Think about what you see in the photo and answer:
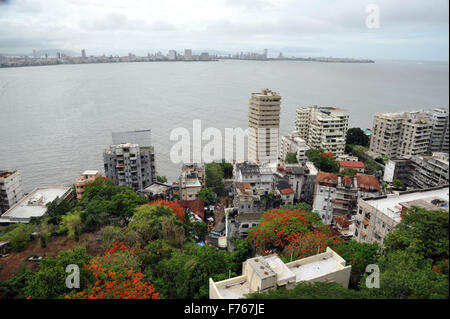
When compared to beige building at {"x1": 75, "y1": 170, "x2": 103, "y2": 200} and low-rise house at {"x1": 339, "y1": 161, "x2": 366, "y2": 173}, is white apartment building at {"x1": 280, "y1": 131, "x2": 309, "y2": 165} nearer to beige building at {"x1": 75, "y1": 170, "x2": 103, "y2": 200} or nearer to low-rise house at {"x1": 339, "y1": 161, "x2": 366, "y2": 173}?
low-rise house at {"x1": 339, "y1": 161, "x2": 366, "y2": 173}

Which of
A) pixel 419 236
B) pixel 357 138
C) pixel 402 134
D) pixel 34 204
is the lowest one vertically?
pixel 34 204

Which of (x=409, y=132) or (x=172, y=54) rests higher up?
(x=172, y=54)

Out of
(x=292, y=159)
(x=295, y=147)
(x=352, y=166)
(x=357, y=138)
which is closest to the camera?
(x=352, y=166)

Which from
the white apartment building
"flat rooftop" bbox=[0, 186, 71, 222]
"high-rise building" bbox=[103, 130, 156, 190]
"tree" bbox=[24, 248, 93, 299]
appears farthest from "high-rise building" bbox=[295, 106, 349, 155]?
"tree" bbox=[24, 248, 93, 299]

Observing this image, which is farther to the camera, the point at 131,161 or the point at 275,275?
the point at 131,161

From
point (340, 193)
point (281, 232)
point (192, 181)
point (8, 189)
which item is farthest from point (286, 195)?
point (8, 189)

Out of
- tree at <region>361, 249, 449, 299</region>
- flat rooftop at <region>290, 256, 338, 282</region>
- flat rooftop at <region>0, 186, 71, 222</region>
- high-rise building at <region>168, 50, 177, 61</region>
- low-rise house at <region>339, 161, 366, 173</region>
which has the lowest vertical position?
flat rooftop at <region>0, 186, 71, 222</region>

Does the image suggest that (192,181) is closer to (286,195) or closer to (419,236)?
(286,195)
